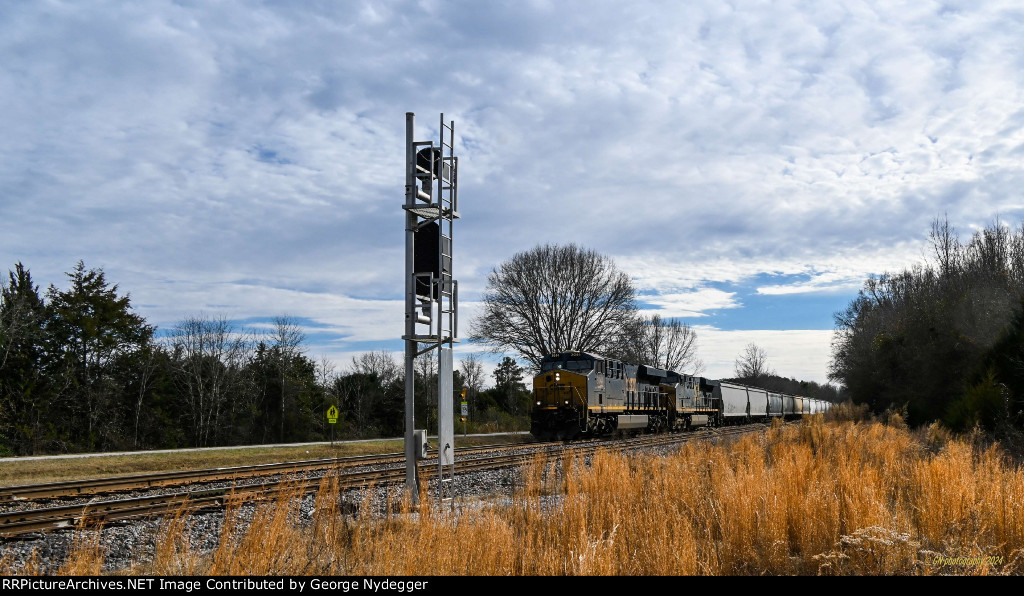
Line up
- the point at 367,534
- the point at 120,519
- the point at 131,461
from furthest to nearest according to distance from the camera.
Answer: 1. the point at 131,461
2. the point at 120,519
3. the point at 367,534

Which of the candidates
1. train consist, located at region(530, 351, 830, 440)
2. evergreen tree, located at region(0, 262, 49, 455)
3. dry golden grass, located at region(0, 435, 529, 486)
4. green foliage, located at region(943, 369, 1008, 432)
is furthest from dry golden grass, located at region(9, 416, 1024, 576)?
evergreen tree, located at region(0, 262, 49, 455)

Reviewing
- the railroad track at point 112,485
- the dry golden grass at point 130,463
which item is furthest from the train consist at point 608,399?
the railroad track at point 112,485

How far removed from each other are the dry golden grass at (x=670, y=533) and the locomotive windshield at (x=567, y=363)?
63.5 ft

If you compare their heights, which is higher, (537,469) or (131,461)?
(537,469)

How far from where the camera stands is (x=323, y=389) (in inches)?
2223

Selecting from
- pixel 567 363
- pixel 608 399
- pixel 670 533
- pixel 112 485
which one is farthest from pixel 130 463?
pixel 670 533

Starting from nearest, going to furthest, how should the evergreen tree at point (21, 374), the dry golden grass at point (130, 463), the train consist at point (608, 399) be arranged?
1. the dry golden grass at point (130, 463)
2. the train consist at point (608, 399)
3. the evergreen tree at point (21, 374)

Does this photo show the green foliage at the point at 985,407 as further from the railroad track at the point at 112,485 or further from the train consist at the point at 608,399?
the railroad track at the point at 112,485

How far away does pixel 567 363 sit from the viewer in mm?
28953

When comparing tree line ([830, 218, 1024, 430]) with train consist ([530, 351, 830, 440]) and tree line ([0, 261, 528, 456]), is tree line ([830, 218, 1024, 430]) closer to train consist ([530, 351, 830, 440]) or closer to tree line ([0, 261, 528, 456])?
train consist ([530, 351, 830, 440])

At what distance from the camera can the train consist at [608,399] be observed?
27764 mm
